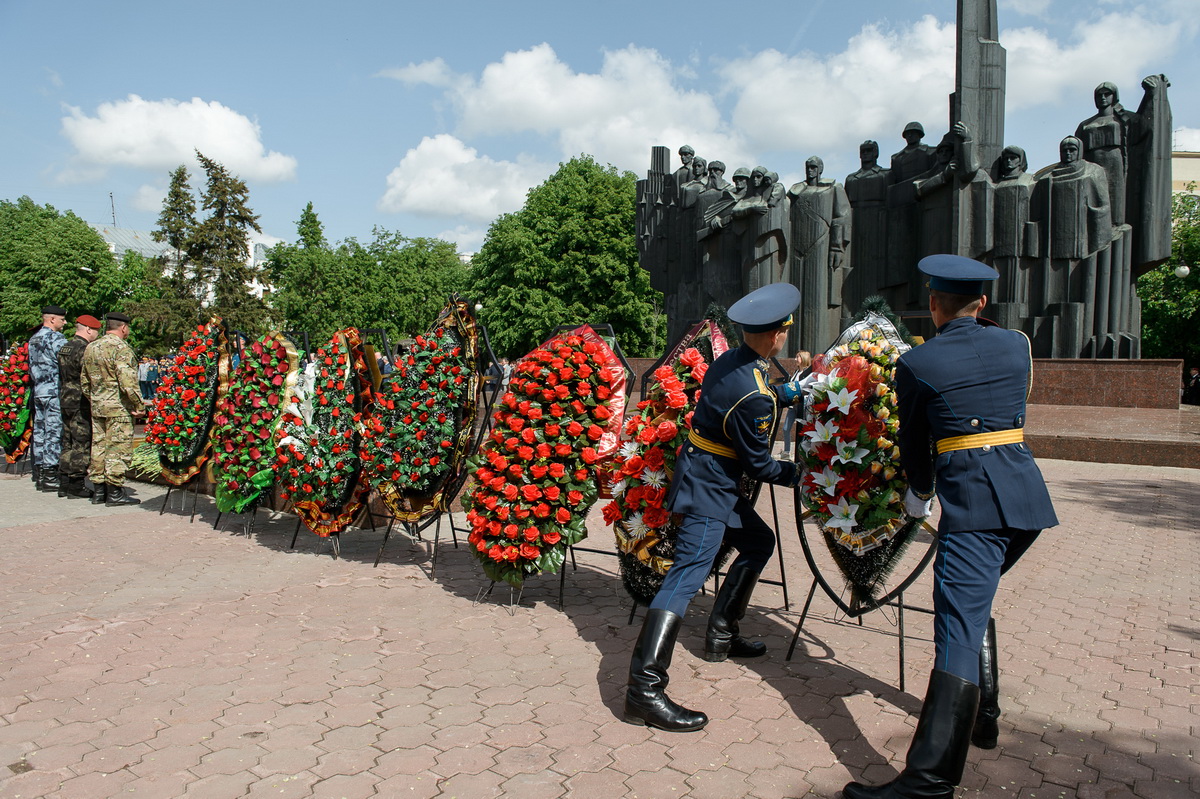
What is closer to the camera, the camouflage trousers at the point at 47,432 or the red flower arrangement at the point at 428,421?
the red flower arrangement at the point at 428,421

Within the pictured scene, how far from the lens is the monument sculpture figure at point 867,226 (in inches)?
835

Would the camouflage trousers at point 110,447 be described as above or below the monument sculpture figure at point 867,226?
below

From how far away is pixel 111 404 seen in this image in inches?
378

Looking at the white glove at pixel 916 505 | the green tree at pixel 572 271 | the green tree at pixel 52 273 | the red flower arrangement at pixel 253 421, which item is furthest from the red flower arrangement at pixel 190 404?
the green tree at pixel 52 273

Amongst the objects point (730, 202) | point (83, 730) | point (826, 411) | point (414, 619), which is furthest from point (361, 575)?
point (730, 202)

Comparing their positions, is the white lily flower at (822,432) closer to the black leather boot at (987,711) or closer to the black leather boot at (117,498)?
the black leather boot at (987,711)

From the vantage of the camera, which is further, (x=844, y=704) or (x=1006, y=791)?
(x=844, y=704)

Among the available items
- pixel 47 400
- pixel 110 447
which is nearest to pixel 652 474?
pixel 110 447

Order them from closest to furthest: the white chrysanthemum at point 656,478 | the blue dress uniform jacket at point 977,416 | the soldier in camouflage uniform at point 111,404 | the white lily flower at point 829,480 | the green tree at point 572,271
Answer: the blue dress uniform jacket at point 977,416 → the white lily flower at point 829,480 → the white chrysanthemum at point 656,478 → the soldier in camouflage uniform at point 111,404 → the green tree at point 572,271

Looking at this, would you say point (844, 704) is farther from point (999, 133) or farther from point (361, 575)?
point (999, 133)

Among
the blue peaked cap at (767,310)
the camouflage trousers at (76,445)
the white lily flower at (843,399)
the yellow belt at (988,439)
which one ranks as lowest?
the camouflage trousers at (76,445)

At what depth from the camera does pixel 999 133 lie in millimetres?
18984

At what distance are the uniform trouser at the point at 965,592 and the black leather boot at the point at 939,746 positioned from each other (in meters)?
0.07

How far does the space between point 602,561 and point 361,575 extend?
6.44 feet
